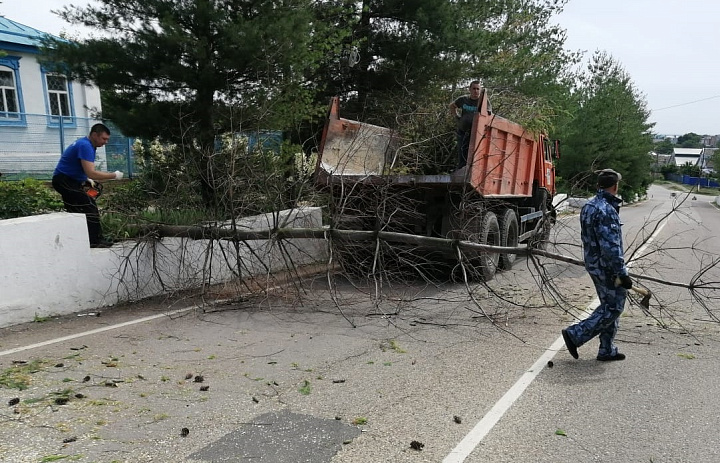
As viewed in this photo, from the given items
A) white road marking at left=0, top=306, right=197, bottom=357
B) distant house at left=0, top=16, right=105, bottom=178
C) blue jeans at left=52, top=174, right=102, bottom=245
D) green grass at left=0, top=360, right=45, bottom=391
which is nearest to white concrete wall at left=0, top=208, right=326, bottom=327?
blue jeans at left=52, top=174, right=102, bottom=245

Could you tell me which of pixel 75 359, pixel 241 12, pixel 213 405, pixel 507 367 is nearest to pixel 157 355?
pixel 75 359

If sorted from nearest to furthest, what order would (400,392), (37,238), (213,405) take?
(213,405)
(400,392)
(37,238)

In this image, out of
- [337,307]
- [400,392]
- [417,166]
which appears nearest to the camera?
[400,392]

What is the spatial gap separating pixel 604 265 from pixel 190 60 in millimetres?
6820

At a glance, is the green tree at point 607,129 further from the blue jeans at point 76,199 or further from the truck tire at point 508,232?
the blue jeans at point 76,199

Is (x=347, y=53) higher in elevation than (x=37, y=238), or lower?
higher

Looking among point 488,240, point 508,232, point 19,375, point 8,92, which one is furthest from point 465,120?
point 8,92

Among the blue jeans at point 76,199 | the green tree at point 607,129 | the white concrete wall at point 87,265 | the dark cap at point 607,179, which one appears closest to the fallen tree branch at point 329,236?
the white concrete wall at point 87,265

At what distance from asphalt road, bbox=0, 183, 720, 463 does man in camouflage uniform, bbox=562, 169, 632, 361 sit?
0.77 ft

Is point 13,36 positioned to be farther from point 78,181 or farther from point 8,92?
point 78,181

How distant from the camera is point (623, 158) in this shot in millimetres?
36094

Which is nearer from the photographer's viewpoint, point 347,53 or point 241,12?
point 241,12

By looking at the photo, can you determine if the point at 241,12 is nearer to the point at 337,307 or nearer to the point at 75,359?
the point at 337,307

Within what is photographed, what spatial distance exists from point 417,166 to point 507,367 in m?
4.23
